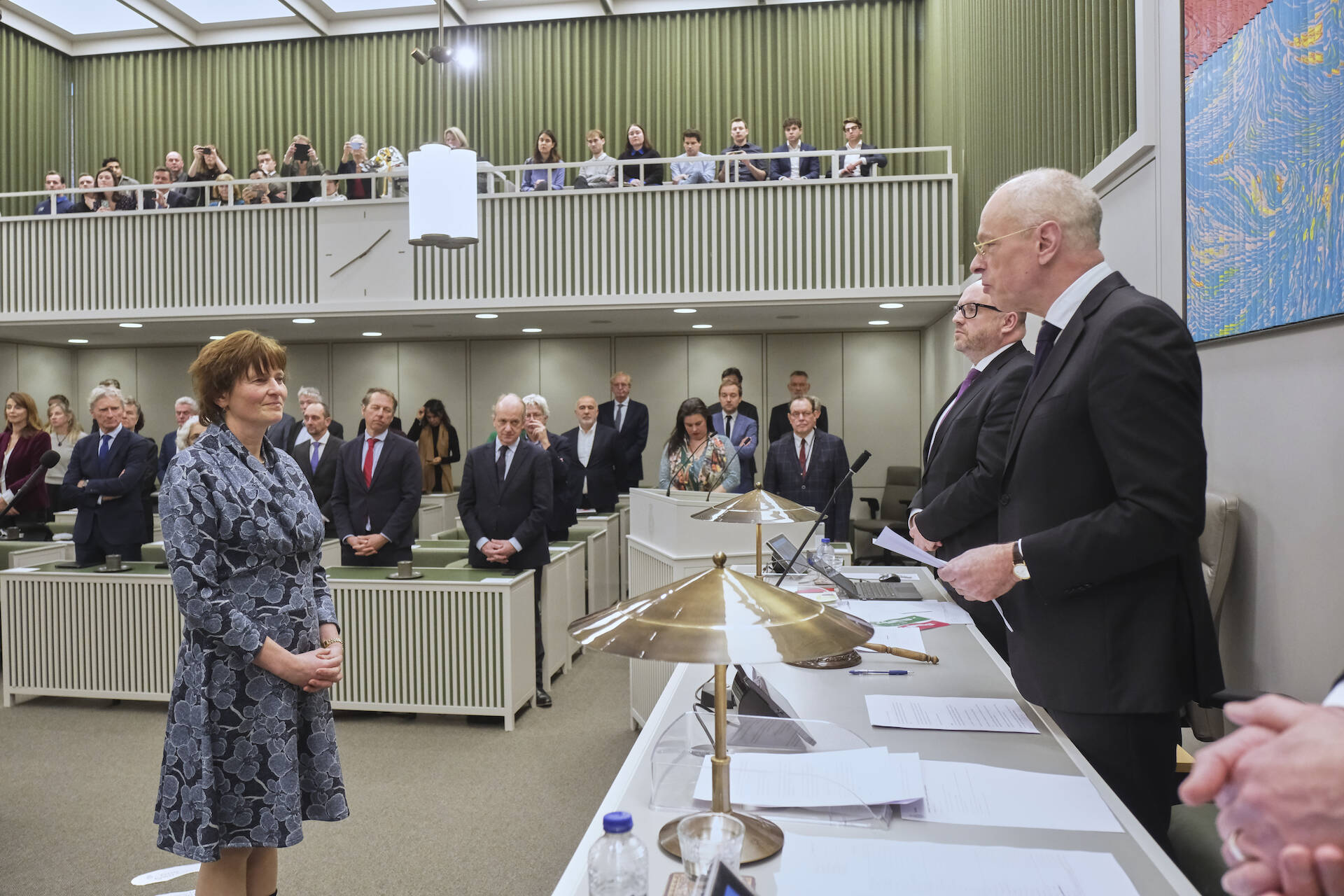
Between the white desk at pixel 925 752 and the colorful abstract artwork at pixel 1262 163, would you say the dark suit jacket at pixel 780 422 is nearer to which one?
the colorful abstract artwork at pixel 1262 163

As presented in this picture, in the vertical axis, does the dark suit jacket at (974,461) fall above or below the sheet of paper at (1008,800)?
above

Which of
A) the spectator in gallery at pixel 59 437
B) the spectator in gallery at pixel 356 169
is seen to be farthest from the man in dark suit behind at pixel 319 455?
the spectator in gallery at pixel 356 169

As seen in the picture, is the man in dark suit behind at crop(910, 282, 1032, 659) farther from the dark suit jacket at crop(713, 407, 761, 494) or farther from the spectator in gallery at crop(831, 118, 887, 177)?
the spectator in gallery at crop(831, 118, 887, 177)

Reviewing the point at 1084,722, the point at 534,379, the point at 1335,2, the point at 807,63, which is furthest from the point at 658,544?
the point at 807,63

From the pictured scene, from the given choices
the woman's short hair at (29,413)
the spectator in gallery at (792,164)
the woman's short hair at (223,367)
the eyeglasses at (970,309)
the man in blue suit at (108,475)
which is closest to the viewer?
the woman's short hair at (223,367)

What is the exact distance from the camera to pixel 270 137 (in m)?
11.2

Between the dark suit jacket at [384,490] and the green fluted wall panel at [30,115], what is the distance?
8.17 m

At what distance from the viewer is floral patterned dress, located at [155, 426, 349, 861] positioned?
1949 millimetres

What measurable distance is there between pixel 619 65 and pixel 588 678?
25.4ft

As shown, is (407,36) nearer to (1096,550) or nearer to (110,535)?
(110,535)

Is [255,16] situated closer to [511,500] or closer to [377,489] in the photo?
[377,489]

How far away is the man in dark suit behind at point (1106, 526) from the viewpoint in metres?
1.51

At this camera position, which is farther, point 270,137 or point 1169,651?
point 270,137

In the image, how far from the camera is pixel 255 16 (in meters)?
10.8
